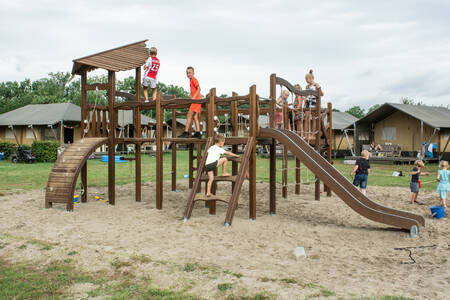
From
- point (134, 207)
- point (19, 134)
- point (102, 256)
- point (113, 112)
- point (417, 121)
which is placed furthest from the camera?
point (19, 134)

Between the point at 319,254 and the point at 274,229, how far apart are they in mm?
1529

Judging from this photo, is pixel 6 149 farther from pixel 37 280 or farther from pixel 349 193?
pixel 349 193

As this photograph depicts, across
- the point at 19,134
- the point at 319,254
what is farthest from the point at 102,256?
the point at 19,134

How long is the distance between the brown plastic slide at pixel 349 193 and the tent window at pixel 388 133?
21.2m

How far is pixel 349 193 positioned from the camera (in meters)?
6.75

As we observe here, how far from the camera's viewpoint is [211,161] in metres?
7.43

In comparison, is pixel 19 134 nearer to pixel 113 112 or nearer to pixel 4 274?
pixel 113 112

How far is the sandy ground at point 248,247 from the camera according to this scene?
4.04m

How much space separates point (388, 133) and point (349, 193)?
21847mm

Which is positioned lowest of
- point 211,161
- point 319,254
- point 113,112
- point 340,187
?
point 319,254

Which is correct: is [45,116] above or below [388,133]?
above

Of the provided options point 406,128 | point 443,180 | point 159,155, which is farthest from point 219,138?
point 406,128

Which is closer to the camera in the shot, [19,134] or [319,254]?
[319,254]

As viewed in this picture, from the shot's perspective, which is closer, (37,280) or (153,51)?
(37,280)
